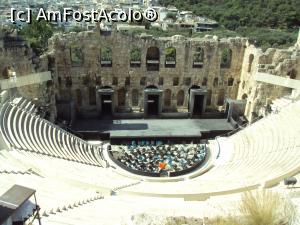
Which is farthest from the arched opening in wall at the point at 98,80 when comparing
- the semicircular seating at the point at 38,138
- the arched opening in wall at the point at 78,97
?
the semicircular seating at the point at 38,138

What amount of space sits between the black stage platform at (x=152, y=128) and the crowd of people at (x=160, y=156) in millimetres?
1095

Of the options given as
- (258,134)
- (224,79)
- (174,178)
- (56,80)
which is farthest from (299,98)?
(56,80)

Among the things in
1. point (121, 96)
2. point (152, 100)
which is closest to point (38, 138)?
point (121, 96)

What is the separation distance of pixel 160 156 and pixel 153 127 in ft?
16.8

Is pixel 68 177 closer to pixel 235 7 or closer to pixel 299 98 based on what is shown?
pixel 299 98

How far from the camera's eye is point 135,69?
31703 millimetres

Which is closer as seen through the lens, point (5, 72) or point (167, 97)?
point (5, 72)

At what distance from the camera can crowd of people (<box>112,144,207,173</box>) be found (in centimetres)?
2441

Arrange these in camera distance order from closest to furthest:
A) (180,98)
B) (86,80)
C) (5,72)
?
(5,72) → (86,80) → (180,98)

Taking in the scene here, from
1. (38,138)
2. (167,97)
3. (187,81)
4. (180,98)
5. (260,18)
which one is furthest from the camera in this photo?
(260,18)

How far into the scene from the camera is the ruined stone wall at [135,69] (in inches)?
1203

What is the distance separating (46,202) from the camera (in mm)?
13227

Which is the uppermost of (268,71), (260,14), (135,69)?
(260,14)

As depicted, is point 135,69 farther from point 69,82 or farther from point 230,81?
point 230,81
